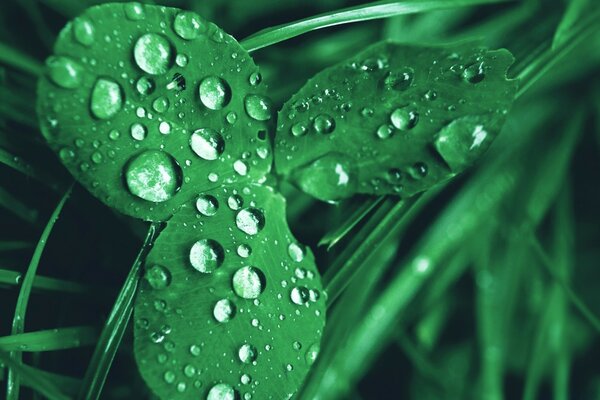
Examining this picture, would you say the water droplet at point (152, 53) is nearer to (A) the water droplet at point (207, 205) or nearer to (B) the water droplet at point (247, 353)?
(A) the water droplet at point (207, 205)

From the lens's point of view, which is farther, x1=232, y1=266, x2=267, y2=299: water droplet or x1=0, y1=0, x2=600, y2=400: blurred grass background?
x1=0, y1=0, x2=600, y2=400: blurred grass background

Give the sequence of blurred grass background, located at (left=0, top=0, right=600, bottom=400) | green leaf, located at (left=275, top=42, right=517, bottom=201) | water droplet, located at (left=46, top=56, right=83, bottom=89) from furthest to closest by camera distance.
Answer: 1. blurred grass background, located at (left=0, top=0, right=600, bottom=400)
2. green leaf, located at (left=275, top=42, right=517, bottom=201)
3. water droplet, located at (left=46, top=56, right=83, bottom=89)

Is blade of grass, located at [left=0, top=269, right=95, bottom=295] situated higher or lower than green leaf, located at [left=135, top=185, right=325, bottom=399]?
→ higher

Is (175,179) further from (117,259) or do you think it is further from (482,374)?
(482,374)

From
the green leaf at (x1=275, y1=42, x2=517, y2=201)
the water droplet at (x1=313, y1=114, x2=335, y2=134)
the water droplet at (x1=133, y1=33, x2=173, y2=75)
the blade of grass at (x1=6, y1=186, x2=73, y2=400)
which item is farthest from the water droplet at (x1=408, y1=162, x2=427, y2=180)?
the blade of grass at (x1=6, y1=186, x2=73, y2=400)

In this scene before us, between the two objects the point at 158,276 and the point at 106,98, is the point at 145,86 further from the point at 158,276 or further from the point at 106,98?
the point at 158,276

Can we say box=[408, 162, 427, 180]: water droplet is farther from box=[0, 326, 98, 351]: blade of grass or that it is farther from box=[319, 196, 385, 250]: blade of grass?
box=[0, 326, 98, 351]: blade of grass

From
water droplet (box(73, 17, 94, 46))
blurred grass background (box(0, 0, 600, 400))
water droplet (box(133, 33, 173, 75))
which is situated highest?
water droplet (box(73, 17, 94, 46))
